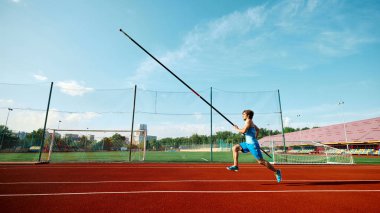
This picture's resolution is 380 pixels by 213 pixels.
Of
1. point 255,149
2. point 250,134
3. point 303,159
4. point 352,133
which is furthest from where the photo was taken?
point 352,133

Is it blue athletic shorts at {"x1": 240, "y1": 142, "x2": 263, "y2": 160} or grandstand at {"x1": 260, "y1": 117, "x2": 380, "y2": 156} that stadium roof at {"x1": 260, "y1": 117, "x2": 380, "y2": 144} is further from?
blue athletic shorts at {"x1": 240, "y1": 142, "x2": 263, "y2": 160}

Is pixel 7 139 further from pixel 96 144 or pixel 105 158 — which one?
pixel 105 158

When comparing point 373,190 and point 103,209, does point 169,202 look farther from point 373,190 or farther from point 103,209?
point 373,190

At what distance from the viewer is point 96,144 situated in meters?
17.1

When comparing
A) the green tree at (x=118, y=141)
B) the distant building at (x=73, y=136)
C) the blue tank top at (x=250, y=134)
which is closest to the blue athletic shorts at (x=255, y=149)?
the blue tank top at (x=250, y=134)

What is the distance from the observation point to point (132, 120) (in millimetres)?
13914

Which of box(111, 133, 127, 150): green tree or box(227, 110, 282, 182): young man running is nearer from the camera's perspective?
box(227, 110, 282, 182): young man running

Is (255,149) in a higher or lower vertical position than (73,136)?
lower

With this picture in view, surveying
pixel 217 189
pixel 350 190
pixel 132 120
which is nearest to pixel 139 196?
pixel 217 189

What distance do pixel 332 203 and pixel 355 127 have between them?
43.2 metres

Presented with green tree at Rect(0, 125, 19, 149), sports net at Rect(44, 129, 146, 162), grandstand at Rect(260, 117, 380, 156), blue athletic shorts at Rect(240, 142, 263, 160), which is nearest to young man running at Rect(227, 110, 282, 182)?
blue athletic shorts at Rect(240, 142, 263, 160)

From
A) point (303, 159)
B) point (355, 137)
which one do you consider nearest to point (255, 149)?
point (303, 159)

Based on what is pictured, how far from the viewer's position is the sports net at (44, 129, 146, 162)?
1530 cm

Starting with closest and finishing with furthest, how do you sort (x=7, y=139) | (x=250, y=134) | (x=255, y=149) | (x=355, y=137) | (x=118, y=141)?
(x=255, y=149), (x=250, y=134), (x=118, y=141), (x=7, y=139), (x=355, y=137)
